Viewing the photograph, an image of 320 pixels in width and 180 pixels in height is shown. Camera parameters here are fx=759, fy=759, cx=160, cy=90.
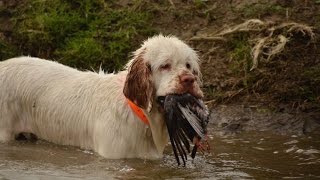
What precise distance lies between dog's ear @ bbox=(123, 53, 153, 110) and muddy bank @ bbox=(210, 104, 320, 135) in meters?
1.97

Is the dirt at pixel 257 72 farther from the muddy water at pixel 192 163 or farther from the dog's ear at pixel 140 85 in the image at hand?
the dog's ear at pixel 140 85

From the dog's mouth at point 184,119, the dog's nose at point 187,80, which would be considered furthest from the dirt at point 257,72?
the dog's nose at point 187,80

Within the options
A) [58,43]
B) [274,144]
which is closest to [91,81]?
[274,144]

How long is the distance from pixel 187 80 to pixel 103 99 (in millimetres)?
1318

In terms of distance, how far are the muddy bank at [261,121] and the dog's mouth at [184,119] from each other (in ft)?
6.15

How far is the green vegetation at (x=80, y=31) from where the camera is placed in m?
10.4

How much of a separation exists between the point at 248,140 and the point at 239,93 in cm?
110

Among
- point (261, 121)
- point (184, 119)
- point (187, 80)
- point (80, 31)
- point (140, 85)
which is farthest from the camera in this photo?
point (80, 31)

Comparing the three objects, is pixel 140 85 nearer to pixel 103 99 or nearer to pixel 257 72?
pixel 103 99

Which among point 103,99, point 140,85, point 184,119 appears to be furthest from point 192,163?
A: point 103,99

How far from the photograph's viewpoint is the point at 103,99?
781cm

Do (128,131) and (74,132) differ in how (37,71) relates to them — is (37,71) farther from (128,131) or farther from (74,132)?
(128,131)

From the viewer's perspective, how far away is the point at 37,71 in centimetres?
836

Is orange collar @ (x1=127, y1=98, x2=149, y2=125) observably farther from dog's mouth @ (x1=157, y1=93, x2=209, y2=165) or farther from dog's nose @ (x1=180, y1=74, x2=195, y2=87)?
dog's nose @ (x1=180, y1=74, x2=195, y2=87)
